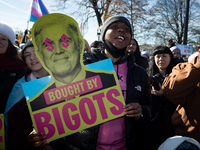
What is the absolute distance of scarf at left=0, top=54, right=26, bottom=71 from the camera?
1763 mm

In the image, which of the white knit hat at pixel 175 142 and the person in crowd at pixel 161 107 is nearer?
the white knit hat at pixel 175 142

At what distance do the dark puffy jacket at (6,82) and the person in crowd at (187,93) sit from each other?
5.43 feet

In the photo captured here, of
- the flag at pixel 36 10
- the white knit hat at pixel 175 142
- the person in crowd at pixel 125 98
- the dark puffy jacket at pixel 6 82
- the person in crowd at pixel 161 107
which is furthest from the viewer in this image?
the flag at pixel 36 10

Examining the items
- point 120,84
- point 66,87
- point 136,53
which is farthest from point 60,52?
point 136,53

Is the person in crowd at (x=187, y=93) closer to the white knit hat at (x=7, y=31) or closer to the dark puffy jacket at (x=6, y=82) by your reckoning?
the dark puffy jacket at (x=6, y=82)

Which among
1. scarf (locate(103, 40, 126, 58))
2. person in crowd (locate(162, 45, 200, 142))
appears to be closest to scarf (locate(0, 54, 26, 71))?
scarf (locate(103, 40, 126, 58))

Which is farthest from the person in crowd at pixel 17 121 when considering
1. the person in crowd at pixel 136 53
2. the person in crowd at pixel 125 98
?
the person in crowd at pixel 136 53

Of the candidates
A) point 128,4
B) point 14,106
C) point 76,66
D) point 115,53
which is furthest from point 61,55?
point 128,4

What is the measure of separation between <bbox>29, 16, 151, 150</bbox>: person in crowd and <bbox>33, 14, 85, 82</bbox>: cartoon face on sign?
26 centimetres

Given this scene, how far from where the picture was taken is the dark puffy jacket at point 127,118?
1.23 meters

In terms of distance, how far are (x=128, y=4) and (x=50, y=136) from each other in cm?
1202

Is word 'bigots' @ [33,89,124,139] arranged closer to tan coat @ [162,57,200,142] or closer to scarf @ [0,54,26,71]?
tan coat @ [162,57,200,142]

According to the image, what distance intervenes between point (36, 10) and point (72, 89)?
3.66m

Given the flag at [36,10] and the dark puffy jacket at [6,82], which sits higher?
the flag at [36,10]
